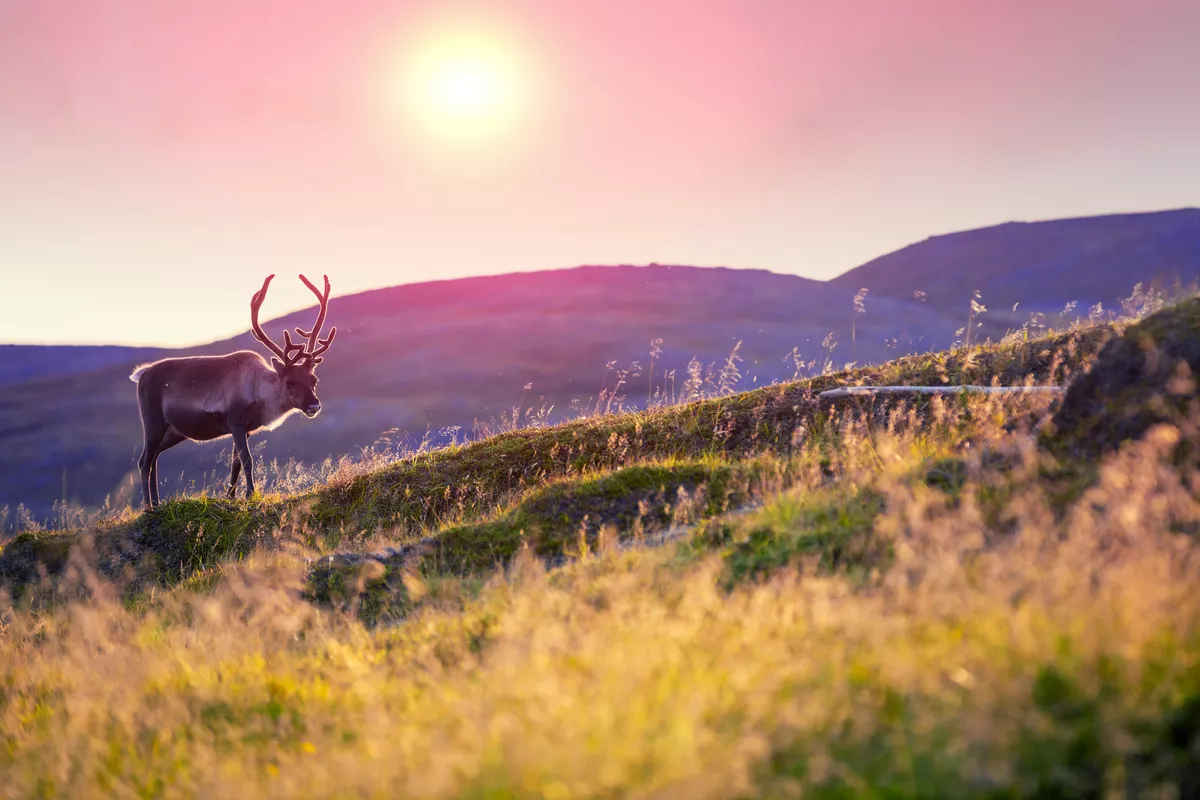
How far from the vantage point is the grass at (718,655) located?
2.18m

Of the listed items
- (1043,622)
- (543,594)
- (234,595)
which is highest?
(1043,622)

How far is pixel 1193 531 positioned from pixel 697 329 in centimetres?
6126

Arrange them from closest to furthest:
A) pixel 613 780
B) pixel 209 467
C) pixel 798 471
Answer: pixel 613 780 < pixel 798 471 < pixel 209 467

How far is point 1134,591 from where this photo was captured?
2.42m

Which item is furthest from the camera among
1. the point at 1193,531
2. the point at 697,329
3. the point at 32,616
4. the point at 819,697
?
the point at 697,329

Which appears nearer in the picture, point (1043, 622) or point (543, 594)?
point (1043, 622)

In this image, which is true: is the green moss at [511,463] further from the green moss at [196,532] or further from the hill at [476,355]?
the hill at [476,355]

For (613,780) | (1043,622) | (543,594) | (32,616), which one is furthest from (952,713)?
(32,616)

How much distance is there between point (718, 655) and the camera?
2.83 m

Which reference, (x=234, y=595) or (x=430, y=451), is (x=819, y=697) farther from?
(x=430, y=451)

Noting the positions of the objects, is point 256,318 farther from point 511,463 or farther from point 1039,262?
point 1039,262

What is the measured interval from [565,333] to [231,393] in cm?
4746

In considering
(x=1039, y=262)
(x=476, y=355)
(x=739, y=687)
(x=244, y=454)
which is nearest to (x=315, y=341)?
(x=244, y=454)

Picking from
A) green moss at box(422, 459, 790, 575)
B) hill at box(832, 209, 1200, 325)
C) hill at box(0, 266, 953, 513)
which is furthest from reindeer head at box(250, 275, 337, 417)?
hill at box(832, 209, 1200, 325)
